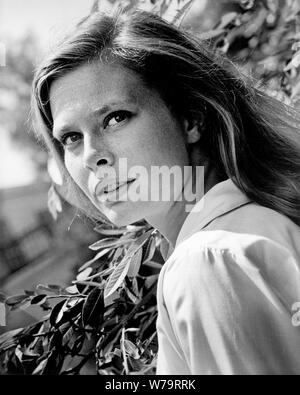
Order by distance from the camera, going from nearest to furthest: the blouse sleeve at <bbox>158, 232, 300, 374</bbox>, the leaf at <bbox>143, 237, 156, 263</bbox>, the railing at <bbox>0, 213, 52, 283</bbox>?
the blouse sleeve at <bbox>158, 232, 300, 374</bbox> < the leaf at <bbox>143, 237, 156, 263</bbox> < the railing at <bbox>0, 213, 52, 283</bbox>

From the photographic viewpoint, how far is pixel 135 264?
52.4 inches

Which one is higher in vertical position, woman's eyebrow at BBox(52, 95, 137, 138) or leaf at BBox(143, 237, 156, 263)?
woman's eyebrow at BBox(52, 95, 137, 138)

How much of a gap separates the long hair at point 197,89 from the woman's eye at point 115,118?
0.11 meters

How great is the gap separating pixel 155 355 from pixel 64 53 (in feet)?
2.38

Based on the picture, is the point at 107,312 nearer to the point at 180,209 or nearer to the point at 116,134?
the point at 180,209

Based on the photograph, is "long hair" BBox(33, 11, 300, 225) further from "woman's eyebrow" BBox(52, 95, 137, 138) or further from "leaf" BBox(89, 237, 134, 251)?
"leaf" BBox(89, 237, 134, 251)

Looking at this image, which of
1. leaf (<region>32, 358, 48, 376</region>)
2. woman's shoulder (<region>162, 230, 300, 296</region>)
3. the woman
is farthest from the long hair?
leaf (<region>32, 358, 48, 376</region>)

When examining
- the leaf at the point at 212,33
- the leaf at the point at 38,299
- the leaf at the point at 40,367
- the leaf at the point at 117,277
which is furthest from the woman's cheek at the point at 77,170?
the leaf at the point at 212,33

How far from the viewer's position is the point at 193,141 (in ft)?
4.04

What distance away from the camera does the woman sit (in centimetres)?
88

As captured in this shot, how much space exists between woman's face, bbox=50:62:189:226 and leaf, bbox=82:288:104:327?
0.25 m

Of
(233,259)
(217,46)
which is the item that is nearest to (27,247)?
(217,46)

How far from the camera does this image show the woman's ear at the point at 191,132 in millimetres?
1226

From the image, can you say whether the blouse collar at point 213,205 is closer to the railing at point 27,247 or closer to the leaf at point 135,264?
the leaf at point 135,264
